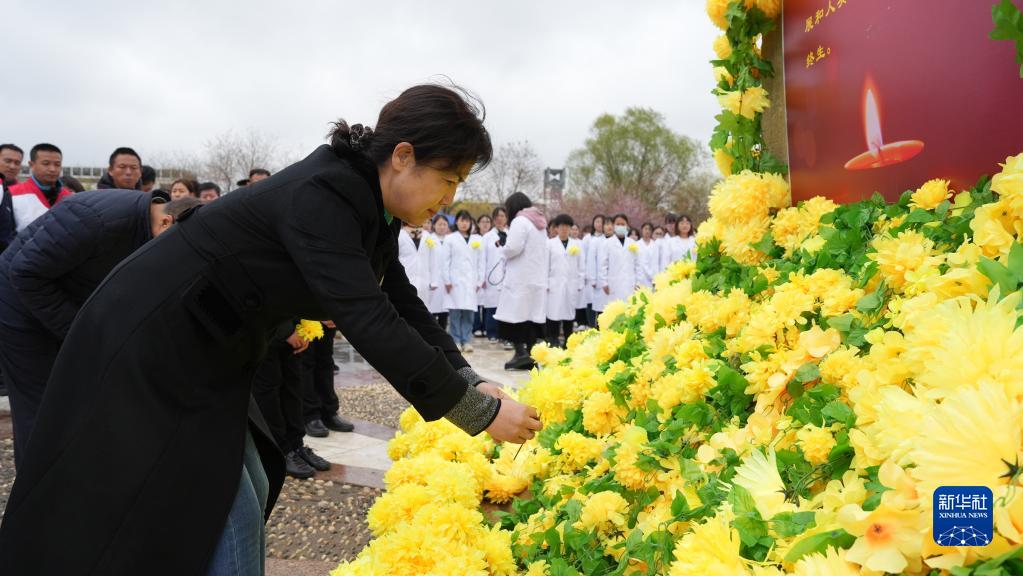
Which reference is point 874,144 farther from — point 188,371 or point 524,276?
point 524,276

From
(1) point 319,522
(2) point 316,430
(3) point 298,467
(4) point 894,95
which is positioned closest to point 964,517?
(4) point 894,95

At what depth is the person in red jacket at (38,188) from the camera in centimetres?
607

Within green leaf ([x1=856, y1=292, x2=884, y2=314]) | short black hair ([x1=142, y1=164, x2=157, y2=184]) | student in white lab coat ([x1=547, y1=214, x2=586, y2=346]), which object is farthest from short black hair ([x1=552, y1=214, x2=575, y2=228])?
green leaf ([x1=856, y1=292, x2=884, y2=314])

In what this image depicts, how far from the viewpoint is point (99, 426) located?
1533 mm

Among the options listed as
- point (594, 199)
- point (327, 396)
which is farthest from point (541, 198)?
point (327, 396)

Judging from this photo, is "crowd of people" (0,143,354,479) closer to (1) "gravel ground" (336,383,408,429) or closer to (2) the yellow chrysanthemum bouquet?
(2) the yellow chrysanthemum bouquet

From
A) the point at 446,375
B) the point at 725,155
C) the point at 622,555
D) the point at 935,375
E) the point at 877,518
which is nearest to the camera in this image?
the point at 877,518

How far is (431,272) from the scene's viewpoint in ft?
34.9

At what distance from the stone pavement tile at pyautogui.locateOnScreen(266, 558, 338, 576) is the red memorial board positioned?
264cm

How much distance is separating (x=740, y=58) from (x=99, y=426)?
2.84m

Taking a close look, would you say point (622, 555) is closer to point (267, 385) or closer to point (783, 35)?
point (783, 35)

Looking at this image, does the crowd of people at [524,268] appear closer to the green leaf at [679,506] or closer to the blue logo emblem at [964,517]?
the green leaf at [679,506]

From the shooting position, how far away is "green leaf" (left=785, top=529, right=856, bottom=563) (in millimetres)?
1136

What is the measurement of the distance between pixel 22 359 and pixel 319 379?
2330 millimetres
